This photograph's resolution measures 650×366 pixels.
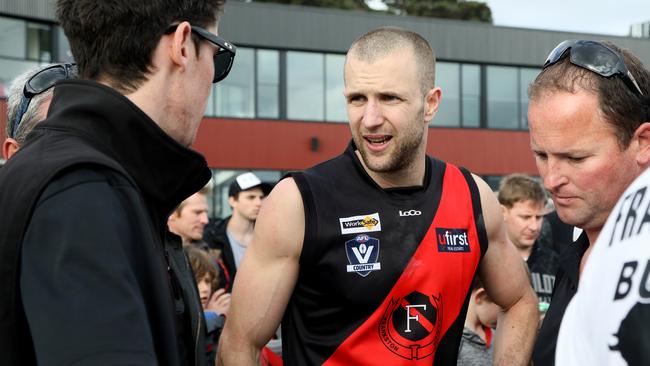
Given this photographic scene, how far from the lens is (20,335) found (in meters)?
1.53

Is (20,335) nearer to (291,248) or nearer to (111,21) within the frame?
(111,21)

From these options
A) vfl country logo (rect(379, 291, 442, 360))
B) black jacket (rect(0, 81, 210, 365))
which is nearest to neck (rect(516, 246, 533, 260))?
vfl country logo (rect(379, 291, 442, 360))

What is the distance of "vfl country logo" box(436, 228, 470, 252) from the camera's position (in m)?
3.15

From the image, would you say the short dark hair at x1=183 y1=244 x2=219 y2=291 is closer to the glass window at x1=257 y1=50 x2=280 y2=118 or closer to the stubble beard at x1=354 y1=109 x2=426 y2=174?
the stubble beard at x1=354 y1=109 x2=426 y2=174

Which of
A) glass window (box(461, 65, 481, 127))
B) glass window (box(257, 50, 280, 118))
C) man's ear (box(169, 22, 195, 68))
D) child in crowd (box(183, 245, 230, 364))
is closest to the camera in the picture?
man's ear (box(169, 22, 195, 68))

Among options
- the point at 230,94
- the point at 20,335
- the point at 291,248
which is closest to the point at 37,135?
the point at 20,335

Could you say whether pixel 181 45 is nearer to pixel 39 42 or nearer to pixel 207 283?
pixel 207 283

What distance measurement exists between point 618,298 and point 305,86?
25312 millimetres

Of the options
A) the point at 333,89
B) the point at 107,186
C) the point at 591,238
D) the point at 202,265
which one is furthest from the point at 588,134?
the point at 333,89

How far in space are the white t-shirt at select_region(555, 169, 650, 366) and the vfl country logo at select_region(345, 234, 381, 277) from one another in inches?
70.8

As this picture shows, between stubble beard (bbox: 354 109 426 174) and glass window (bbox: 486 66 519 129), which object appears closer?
stubble beard (bbox: 354 109 426 174)

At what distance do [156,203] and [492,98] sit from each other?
27.4 metres

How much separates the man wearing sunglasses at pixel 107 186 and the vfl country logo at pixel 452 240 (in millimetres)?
1395

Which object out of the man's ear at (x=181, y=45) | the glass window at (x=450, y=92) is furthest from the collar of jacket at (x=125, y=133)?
the glass window at (x=450, y=92)
